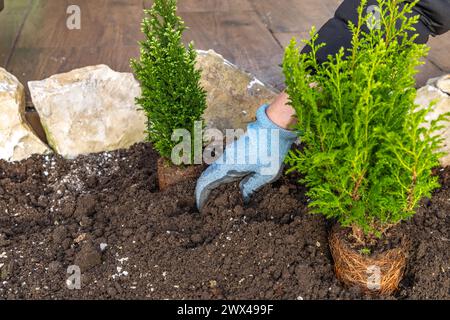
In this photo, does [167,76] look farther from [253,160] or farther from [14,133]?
[14,133]

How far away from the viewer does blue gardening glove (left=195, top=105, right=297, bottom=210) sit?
2.57 metres

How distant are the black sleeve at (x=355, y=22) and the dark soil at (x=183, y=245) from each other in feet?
2.13

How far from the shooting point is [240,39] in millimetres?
4168

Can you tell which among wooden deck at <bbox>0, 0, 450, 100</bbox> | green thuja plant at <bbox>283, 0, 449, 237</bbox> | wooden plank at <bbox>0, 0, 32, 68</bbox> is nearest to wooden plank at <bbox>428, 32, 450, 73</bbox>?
wooden deck at <bbox>0, 0, 450, 100</bbox>

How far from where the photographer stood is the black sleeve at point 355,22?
2.42m

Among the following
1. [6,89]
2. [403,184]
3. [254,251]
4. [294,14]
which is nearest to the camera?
[403,184]

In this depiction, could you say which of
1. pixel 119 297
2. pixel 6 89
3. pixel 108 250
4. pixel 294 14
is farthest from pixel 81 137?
pixel 294 14

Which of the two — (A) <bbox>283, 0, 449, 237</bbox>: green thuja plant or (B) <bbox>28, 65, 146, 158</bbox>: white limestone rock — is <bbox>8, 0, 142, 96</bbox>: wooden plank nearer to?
(B) <bbox>28, 65, 146, 158</bbox>: white limestone rock

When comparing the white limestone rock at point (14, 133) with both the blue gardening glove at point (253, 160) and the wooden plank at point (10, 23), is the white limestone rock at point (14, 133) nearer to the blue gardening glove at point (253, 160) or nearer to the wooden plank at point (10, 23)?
the wooden plank at point (10, 23)

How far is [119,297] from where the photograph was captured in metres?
2.18

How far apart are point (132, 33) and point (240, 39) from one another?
2.53ft

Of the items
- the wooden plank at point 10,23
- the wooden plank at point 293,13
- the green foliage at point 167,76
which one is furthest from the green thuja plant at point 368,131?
the wooden plank at point 10,23
